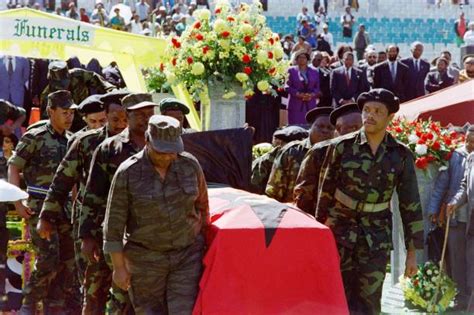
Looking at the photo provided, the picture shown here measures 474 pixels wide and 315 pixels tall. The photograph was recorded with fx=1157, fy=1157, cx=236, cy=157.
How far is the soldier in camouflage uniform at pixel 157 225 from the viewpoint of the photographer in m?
6.60

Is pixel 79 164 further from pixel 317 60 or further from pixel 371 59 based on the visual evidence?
pixel 371 59

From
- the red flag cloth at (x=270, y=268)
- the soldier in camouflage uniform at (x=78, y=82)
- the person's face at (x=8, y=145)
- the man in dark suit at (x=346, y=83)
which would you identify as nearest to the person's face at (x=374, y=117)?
the red flag cloth at (x=270, y=268)

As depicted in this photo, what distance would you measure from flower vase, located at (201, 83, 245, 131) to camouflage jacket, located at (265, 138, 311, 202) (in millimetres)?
3568

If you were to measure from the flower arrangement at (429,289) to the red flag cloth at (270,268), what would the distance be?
3339 mm

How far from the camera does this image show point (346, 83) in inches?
725

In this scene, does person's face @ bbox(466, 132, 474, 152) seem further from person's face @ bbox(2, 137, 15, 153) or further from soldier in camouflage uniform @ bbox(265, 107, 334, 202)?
person's face @ bbox(2, 137, 15, 153)

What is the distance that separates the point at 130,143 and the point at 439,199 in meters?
4.21

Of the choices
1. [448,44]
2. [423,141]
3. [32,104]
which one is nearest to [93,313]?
[423,141]

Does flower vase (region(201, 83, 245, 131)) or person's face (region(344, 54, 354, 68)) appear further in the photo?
person's face (region(344, 54, 354, 68))

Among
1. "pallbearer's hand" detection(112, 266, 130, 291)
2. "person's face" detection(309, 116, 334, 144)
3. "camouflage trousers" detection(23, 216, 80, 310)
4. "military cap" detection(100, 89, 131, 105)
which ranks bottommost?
"camouflage trousers" detection(23, 216, 80, 310)

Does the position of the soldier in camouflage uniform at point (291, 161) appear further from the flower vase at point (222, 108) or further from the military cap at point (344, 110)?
the flower vase at point (222, 108)

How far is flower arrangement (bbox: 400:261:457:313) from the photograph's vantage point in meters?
10.2

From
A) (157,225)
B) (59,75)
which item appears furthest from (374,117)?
(59,75)

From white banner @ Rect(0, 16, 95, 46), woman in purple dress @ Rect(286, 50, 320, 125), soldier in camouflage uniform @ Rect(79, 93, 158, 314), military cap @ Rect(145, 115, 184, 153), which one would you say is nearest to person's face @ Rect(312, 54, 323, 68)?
woman in purple dress @ Rect(286, 50, 320, 125)
